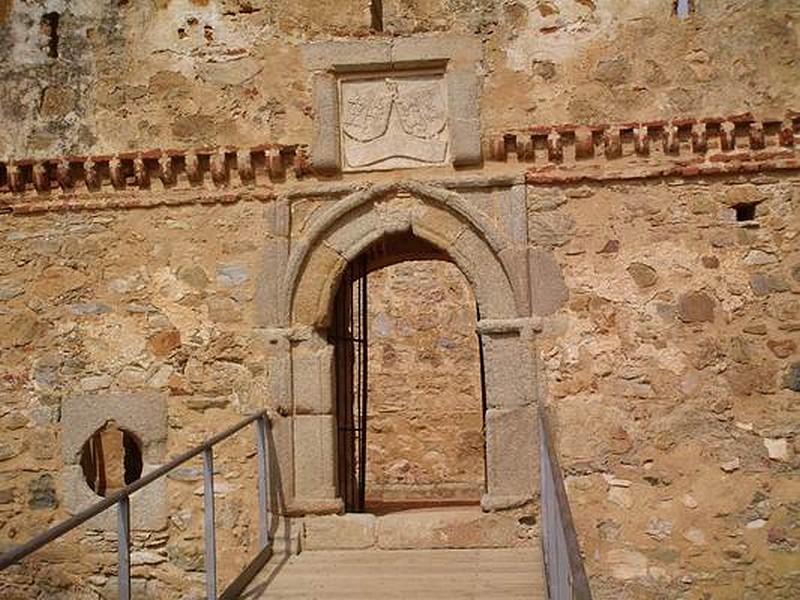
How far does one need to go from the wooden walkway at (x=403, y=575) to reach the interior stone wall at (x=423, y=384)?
5.72m

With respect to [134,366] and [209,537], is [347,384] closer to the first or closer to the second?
[134,366]

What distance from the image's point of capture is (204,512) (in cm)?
602

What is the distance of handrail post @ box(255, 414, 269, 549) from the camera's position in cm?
653

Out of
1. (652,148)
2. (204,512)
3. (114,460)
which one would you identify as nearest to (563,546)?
(204,512)

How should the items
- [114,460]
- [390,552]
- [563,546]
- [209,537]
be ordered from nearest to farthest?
1. [563,546]
2. [209,537]
3. [390,552]
4. [114,460]

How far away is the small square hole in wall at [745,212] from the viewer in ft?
22.0

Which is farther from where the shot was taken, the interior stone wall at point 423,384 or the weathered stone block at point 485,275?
the interior stone wall at point 423,384

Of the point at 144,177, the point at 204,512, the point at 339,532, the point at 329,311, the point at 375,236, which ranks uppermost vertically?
the point at 144,177

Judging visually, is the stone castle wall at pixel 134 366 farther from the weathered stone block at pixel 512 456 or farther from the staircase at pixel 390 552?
the weathered stone block at pixel 512 456

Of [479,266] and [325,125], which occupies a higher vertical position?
[325,125]

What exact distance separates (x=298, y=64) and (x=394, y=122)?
0.82 meters

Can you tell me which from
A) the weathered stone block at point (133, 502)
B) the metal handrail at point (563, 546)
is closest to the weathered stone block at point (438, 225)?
the metal handrail at point (563, 546)

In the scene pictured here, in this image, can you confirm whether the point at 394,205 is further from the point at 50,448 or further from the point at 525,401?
the point at 50,448

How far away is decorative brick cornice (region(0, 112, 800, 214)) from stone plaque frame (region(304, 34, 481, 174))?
178 mm
